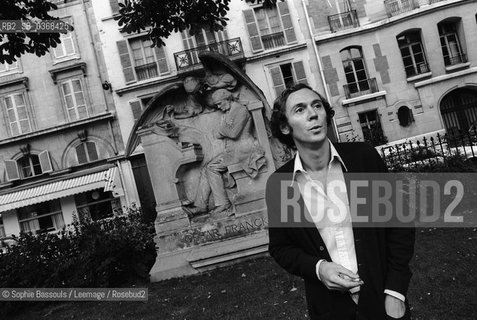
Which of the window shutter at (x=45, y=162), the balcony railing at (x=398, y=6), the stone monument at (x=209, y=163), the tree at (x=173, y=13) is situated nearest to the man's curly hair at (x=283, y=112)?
the stone monument at (x=209, y=163)

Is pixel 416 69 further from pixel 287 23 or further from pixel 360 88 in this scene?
pixel 287 23

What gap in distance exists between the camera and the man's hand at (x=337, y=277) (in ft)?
6.07

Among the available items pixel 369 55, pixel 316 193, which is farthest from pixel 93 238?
pixel 369 55

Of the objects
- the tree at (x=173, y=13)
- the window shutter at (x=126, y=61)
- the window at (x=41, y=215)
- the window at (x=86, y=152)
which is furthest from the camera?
the window shutter at (x=126, y=61)

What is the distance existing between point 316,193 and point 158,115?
590 cm

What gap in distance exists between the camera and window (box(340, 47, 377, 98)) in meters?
23.6

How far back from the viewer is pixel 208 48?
2323cm

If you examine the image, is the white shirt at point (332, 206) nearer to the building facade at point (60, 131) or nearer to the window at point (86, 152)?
the building facade at point (60, 131)

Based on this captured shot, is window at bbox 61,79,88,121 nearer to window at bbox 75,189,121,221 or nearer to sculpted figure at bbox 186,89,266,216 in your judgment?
window at bbox 75,189,121,221

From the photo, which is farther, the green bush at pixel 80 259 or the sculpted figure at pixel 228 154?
the sculpted figure at pixel 228 154

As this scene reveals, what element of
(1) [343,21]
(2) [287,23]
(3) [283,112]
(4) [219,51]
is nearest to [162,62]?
(4) [219,51]

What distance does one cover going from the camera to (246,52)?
23.6 m

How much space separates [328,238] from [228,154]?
5.16m

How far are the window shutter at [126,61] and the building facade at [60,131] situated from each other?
1.25 meters
